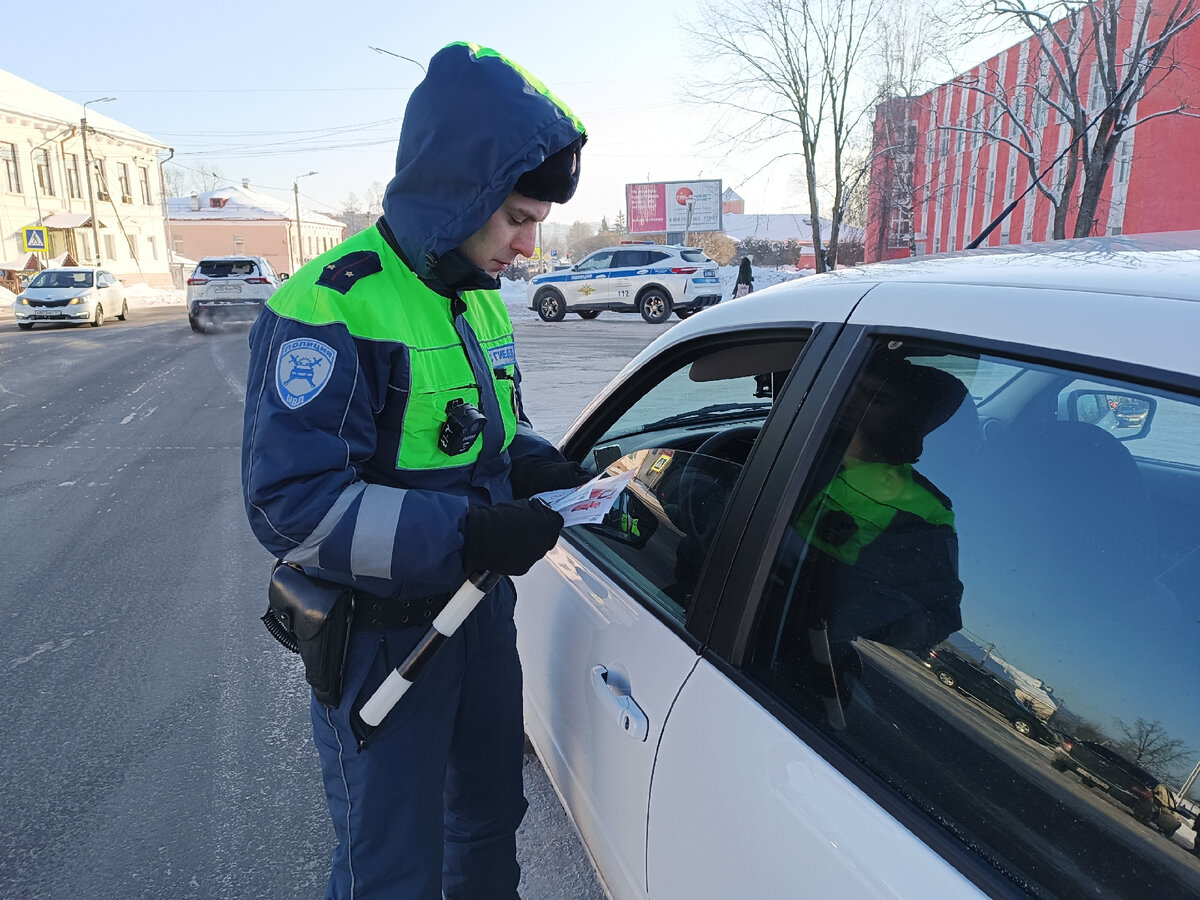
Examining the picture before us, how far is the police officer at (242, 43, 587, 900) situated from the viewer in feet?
4.13

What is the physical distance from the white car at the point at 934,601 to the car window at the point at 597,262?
17.8m

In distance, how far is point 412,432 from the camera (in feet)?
4.57

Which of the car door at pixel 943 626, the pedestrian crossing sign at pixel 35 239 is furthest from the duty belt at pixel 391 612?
the pedestrian crossing sign at pixel 35 239

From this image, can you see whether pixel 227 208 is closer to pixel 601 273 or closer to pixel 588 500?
pixel 601 273

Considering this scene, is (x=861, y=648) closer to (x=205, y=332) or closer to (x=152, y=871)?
(x=152, y=871)

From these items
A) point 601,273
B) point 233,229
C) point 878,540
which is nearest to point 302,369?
point 878,540

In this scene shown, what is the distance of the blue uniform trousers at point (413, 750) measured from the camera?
145 cm

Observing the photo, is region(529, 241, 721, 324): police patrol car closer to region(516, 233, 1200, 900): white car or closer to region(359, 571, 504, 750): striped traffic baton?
region(516, 233, 1200, 900): white car

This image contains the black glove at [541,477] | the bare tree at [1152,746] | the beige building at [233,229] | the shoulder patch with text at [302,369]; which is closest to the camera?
the bare tree at [1152,746]

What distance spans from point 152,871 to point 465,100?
2098mm


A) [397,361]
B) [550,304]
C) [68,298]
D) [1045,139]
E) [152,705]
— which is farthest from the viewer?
[1045,139]

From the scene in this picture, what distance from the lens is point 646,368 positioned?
1.83 m

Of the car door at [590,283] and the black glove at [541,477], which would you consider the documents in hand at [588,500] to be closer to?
the black glove at [541,477]

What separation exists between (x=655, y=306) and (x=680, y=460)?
16945 mm
